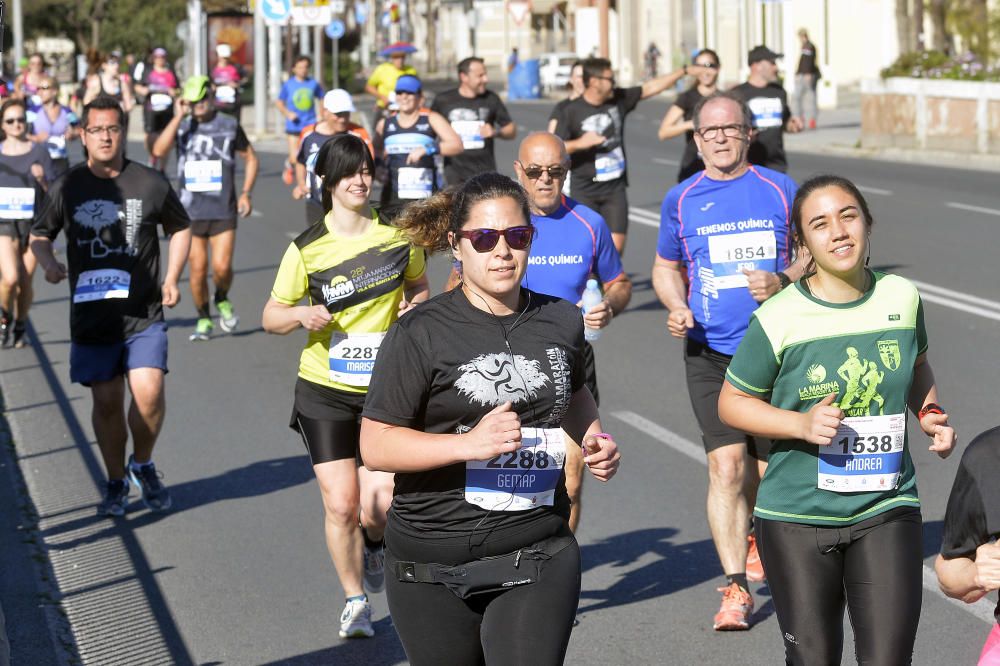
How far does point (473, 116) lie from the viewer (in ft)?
49.5

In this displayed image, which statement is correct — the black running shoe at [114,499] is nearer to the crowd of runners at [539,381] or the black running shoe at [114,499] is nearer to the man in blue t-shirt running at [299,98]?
the crowd of runners at [539,381]

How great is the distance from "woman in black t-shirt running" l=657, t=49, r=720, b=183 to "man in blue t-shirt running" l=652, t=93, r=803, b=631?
664 cm

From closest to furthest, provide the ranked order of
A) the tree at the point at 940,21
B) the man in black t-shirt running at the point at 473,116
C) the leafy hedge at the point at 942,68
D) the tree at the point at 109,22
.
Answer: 1. the man in black t-shirt running at the point at 473,116
2. the leafy hedge at the point at 942,68
3. the tree at the point at 940,21
4. the tree at the point at 109,22

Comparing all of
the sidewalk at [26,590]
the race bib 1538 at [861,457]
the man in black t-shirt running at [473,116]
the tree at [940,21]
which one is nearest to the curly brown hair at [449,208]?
the race bib 1538 at [861,457]

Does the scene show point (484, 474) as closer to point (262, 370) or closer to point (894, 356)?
point (894, 356)

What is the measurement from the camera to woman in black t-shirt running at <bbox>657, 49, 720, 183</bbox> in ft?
44.6

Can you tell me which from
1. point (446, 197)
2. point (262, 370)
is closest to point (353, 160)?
point (446, 197)

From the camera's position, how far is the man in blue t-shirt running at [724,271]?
660 centimetres

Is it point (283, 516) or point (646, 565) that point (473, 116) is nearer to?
→ point (283, 516)

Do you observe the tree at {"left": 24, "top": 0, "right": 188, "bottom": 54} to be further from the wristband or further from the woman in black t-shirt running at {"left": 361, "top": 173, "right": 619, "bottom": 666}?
the woman in black t-shirt running at {"left": 361, "top": 173, "right": 619, "bottom": 666}

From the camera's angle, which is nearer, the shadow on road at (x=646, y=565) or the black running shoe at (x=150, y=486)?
the shadow on road at (x=646, y=565)

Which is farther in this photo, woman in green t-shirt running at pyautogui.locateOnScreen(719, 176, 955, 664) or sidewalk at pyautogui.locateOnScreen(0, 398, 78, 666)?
sidewalk at pyautogui.locateOnScreen(0, 398, 78, 666)

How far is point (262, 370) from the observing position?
1242cm

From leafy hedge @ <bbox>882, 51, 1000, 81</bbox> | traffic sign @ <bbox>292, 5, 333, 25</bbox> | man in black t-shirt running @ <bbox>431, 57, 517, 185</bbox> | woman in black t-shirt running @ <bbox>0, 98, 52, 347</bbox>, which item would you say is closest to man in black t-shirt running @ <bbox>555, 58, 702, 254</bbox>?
man in black t-shirt running @ <bbox>431, 57, 517, 185</bbox>
